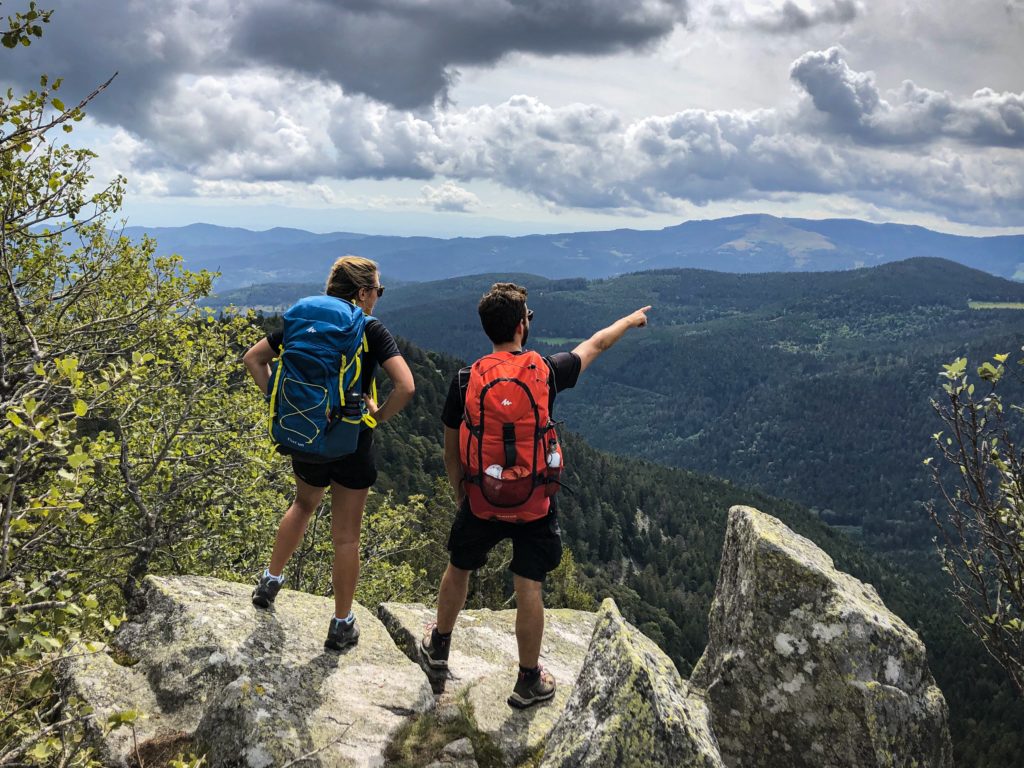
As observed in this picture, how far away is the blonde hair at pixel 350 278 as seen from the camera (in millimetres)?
7031

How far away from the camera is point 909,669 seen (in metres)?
7.66

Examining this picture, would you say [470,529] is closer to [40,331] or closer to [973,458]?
[973,458]

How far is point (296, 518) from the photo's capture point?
25.4ft

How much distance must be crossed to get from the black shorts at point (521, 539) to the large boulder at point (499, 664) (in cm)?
175

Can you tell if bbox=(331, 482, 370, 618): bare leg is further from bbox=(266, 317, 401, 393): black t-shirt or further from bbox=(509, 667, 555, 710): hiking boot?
bbox=(509, 667, 555, 710): hiking boot

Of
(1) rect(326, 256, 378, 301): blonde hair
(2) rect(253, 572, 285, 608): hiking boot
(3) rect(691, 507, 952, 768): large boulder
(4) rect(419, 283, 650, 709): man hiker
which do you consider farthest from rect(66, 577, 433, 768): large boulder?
(1) rect(326, 256, 378, 301): blonde hair

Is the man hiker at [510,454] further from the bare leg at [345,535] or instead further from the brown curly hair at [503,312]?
the bare leg at [345,535]

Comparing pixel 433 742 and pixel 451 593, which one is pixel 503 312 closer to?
pixel 451 593

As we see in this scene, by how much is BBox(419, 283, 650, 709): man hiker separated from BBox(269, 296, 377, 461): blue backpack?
1.06 meters

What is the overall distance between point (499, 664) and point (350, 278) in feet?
17.5

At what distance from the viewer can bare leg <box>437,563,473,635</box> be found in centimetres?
729

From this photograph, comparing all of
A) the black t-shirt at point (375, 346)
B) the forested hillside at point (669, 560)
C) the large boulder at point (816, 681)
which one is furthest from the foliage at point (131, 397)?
the forested hillside at point (669, 560)

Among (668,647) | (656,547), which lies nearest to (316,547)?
(668,647)

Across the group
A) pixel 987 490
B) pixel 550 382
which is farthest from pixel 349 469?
pixel 987 490
